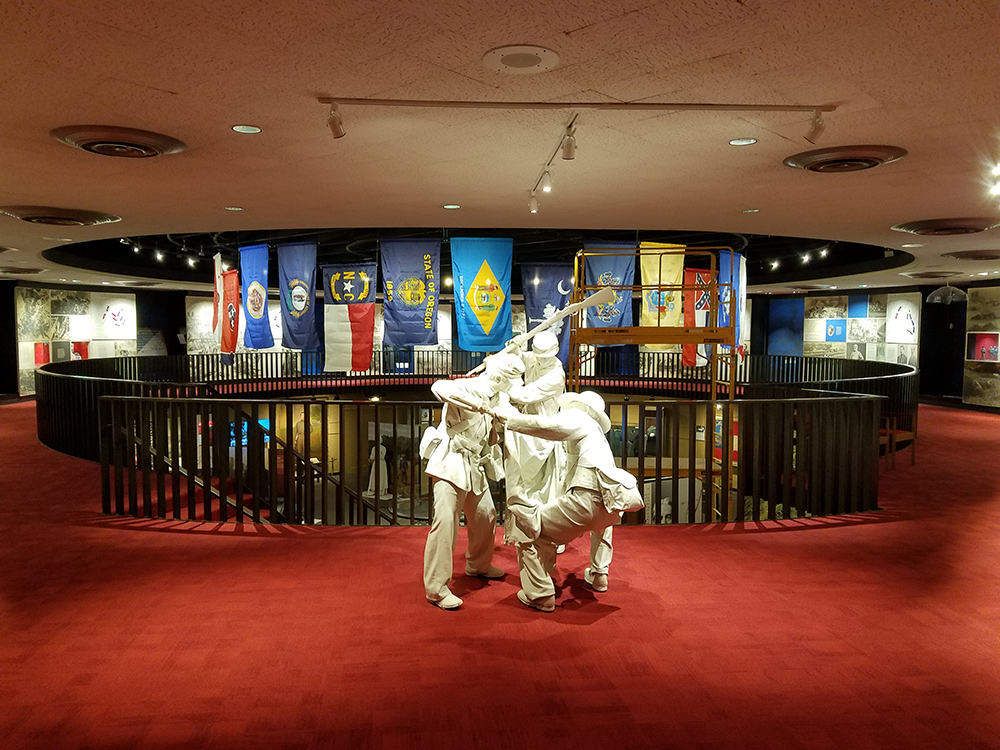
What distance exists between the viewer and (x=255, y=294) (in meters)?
10.6

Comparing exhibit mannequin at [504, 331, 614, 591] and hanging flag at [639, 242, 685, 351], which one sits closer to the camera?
exhibit mannequin at [504, 331, 614, 591]

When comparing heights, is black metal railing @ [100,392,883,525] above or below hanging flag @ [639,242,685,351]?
below

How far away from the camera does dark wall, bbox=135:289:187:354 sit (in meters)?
20.6

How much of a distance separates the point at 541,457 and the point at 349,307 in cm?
765

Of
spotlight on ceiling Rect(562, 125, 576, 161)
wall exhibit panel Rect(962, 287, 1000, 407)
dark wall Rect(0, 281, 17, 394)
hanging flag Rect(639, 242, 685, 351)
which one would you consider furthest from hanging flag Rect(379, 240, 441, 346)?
wall exhibit panel Rect(962, 287, 1000, 407)

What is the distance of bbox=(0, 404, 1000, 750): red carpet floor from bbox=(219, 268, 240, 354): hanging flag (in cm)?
524

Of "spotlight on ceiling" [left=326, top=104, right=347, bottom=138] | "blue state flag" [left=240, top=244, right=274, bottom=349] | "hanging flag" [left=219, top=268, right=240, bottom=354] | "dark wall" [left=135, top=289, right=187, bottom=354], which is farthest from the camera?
"dark wall" [left=135, top=289, right=187, bottom=354]

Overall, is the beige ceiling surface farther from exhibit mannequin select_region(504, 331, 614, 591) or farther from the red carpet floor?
the red carpet floor

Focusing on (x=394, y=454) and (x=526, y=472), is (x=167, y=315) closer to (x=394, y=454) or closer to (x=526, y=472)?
(x=394, y=454)

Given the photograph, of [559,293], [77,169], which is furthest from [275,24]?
[559,293]

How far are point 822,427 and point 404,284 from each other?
242 inches

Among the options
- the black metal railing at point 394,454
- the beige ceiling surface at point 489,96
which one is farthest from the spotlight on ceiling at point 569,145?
the black metal railing at point 394,454

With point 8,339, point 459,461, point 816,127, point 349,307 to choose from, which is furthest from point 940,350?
point 8,339

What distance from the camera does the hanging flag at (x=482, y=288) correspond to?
9.24 metres
